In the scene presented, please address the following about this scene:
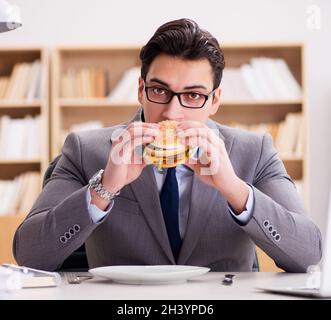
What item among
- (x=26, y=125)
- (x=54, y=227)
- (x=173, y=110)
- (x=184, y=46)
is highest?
(x=184, y=46)

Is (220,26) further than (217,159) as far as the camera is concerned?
Yes

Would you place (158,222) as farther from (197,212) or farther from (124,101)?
(124,101)

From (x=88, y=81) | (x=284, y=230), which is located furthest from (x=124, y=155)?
(x=88, y=81)

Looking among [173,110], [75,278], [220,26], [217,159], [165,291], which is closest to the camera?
[165,291]

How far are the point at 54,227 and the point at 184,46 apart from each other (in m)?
0.57

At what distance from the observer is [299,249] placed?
5.92 feet

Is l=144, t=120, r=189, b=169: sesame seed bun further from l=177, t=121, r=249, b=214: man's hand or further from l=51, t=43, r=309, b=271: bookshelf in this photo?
l=51, t=43, r=309, b=271: bookshelf

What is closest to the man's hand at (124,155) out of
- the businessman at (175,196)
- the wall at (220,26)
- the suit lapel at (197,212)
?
the businessman at (175,196)

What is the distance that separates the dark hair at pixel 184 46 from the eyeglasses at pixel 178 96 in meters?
0.09

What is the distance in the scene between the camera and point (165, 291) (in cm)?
138

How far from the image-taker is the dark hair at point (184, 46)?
1.93 m

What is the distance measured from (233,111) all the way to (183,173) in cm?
283
